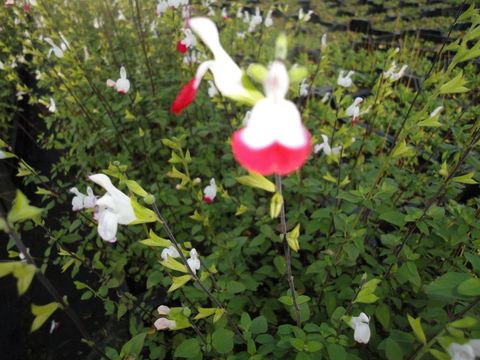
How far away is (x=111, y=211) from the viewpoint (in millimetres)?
790

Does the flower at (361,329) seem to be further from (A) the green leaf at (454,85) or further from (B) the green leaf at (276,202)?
(A) the green leaf at (454,85)

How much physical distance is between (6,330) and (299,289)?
1.90 m

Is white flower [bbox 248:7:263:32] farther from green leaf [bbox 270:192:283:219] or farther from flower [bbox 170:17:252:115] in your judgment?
green leaf [bbox 270:192:283:219]

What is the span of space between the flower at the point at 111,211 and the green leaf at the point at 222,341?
0.47 metres

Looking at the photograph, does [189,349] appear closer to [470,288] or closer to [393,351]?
[393,351]

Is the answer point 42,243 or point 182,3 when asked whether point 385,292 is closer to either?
point 182,3

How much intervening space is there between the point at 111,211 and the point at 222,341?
21.1 inches

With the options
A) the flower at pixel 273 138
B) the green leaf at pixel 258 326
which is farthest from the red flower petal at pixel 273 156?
the green leaf at pixel 258 326

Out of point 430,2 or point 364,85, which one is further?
point 430,2

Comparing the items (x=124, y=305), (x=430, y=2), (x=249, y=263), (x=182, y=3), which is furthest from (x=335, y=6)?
(x=124, y=305)

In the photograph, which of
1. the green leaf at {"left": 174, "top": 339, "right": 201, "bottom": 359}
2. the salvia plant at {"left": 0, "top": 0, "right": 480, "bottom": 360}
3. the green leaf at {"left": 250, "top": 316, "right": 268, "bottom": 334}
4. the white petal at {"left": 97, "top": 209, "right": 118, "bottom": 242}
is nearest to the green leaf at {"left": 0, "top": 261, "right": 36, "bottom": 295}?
the salvia plant at {"left": 0, "top": 0, "right": 480, "bottom": 360}

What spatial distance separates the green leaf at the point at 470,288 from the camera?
2.30 feet

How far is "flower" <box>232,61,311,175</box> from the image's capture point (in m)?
0.47

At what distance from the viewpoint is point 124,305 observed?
4.68 feet
